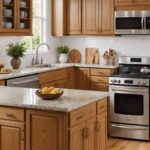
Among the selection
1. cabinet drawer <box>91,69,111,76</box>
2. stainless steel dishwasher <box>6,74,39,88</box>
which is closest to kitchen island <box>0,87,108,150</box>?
stainless steel dishwasher <box>6,74,39,88</box>

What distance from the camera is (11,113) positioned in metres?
3.20

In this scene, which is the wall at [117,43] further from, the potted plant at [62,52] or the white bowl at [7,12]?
the white bowl at [7,12]

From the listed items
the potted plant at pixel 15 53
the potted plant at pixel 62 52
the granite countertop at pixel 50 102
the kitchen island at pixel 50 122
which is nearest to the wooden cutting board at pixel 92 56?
the potted plant at pixel 62 52

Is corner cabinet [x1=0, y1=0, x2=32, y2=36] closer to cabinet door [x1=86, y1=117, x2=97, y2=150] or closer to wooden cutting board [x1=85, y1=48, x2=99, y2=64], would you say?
wooden cutting board [x1=85, y1=48, x2=99, y2=64]

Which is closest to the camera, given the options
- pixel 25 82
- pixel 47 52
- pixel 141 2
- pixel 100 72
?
pixel 25 82

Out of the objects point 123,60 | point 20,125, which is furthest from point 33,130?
point 123,60

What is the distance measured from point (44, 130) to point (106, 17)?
379 cm

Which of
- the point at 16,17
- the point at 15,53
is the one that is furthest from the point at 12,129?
the point at 16,17

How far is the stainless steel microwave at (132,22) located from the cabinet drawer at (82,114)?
121 inches

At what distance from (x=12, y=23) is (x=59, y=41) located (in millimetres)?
1947

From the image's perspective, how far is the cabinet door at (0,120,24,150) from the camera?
3.19 meters

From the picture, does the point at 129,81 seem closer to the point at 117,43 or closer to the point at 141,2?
the point at 117,43

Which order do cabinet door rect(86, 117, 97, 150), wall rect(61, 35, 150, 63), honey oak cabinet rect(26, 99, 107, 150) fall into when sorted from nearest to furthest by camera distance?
honey oak cabinet rect(26, 99, 107, 150) → cabinet door rect(86, 117, 97, 150) → wall rect(61, 35, 150, 63)

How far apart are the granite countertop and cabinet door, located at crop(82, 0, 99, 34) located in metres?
3.04
